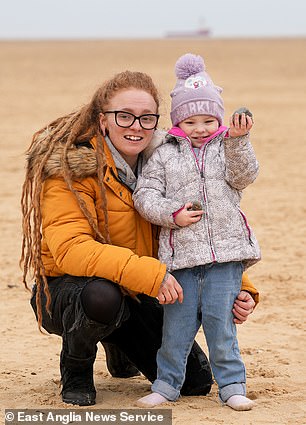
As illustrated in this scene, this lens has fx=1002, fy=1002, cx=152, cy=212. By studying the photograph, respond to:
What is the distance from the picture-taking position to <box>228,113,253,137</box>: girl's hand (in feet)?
12.5

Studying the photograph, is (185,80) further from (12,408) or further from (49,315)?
(12,408)

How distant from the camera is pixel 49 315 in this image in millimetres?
4168

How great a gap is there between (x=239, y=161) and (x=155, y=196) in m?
0.36

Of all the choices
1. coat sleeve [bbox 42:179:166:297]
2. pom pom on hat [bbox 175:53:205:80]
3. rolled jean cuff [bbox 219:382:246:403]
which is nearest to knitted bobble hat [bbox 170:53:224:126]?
pom pom on hat [bbox 175:53:205:80]

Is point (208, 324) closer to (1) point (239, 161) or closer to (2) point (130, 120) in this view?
(1) point (239, 161)

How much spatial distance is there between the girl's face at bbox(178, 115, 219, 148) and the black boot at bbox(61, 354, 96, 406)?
3.34ft

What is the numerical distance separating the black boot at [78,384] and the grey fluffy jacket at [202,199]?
59 cm

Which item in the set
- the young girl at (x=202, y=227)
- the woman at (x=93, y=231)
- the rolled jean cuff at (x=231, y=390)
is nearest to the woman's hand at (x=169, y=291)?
the woman at (x=93, y=231)

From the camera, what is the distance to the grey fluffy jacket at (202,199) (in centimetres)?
393

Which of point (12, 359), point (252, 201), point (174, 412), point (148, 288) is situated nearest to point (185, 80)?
point (148, 288)

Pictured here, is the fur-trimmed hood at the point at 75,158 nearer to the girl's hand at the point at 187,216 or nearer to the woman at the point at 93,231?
the woman at the point at 93,231

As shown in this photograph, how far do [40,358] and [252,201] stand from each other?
4.87 m

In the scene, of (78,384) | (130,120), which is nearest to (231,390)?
(78,384)

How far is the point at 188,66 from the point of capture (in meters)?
4.18
